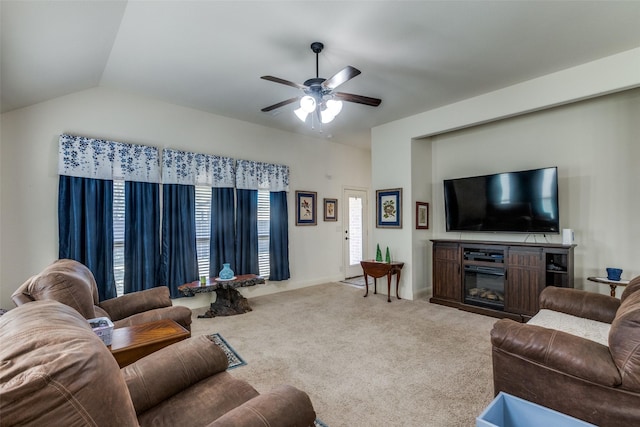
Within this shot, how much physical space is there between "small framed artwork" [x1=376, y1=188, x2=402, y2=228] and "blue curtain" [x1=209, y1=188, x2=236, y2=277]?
8.28 ft

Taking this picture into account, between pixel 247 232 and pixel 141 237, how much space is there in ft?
5.03

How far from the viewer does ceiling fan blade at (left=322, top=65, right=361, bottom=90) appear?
2400 millimetres

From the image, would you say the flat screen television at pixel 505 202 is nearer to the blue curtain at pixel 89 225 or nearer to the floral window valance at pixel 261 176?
the floral window valance at pixel 261 176

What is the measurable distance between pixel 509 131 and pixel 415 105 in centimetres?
143

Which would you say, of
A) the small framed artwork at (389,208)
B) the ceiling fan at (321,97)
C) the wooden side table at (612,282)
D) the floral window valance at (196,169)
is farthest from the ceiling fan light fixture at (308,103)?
the wooden side table at (612,282)

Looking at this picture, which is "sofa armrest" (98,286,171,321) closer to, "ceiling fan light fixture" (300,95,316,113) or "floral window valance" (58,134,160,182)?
"floral window valance" (58,134,160,182)

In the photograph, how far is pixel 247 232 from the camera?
496cm

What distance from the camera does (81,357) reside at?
2.42 ft

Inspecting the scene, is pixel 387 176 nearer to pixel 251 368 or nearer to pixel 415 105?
pixel 415 105

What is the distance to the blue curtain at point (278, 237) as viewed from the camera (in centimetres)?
529

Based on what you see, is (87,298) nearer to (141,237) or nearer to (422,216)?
(141,237)

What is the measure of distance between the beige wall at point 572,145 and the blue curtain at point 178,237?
3.33 meters

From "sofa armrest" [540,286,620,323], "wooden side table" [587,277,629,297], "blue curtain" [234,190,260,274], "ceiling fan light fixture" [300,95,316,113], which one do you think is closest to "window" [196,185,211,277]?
"blue curtain" [234,190,260,274]

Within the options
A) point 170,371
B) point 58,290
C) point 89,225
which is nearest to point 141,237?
point 89,225
